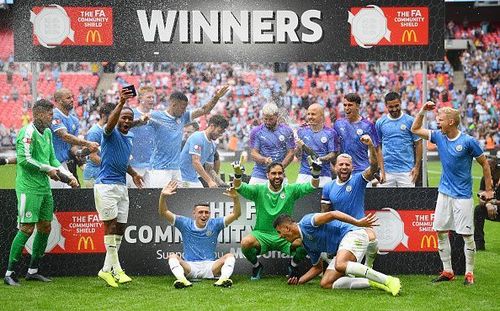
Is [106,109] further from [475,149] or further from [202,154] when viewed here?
[475,149]

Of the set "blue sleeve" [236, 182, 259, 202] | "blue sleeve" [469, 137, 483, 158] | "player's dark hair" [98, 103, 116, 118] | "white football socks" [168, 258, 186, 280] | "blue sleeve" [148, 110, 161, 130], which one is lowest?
"white football socks" [168, 258, 186, 280]

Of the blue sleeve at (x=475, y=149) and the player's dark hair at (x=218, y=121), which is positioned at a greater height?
the player's dark hair at (x=218, y=121)

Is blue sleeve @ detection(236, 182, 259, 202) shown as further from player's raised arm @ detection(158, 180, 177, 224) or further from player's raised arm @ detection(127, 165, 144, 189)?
player's raised arm @ detection(127, 165, 144, 189)

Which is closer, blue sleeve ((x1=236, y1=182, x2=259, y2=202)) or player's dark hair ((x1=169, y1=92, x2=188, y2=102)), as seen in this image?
blue sleeve ((x1=236, y1=182, x2=259, y2=202))

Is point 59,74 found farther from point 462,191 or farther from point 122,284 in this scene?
point 462,191

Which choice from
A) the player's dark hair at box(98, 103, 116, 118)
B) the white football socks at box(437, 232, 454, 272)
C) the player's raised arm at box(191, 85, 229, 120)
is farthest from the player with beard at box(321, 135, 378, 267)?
the player's dark hair at box(98, 103, 116, 118)

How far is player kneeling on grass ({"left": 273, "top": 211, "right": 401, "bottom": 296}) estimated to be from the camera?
8711mm

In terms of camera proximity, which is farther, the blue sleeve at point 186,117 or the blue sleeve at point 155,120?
the blue sleeve at point 186,117

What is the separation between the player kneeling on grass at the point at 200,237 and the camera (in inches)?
376

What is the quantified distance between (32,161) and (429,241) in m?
4.88

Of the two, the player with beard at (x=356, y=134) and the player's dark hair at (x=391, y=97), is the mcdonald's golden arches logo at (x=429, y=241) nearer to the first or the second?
the player with beard at (x=356, y=134)

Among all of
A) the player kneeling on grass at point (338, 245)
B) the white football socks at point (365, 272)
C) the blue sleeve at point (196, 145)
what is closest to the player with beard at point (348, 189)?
the player kneeling on grass at point (338, 245)

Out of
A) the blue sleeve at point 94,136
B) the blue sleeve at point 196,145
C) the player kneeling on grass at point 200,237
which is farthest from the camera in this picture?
the blue sleeve at point 196,145

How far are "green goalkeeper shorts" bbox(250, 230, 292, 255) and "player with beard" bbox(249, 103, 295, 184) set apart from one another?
1.38 meters
